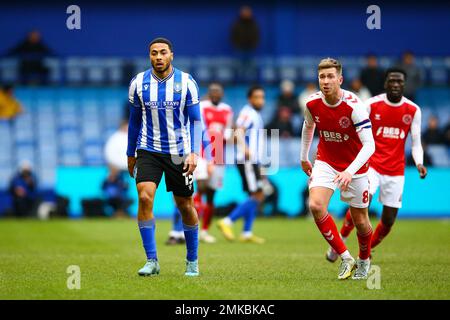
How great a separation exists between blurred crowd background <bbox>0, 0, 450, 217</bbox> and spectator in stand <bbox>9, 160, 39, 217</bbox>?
0.11 ft

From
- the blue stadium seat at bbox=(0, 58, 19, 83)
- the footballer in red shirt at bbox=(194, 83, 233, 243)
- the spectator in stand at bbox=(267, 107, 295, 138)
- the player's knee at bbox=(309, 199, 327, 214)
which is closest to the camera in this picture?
the player's knee at bbox=(309, 199, 327, 214)

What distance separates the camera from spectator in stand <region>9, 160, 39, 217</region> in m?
21.9

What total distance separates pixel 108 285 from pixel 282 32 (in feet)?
67.8

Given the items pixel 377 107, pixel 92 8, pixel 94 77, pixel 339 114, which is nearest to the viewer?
pixel 339 114

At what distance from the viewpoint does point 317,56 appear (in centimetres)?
2922

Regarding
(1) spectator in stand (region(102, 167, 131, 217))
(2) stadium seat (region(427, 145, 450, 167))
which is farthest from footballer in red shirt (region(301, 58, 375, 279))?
(2) stadium seat (region(427, 145, 450, 167))

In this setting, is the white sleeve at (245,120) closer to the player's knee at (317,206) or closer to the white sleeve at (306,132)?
the white sleeve at (306,132)

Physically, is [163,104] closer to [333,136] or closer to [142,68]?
[333,136]

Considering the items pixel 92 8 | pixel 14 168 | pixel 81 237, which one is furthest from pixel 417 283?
pixel 92 8

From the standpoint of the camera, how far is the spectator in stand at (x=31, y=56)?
25734 mm

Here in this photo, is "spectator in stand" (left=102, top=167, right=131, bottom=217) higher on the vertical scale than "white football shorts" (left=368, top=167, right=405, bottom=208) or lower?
lower

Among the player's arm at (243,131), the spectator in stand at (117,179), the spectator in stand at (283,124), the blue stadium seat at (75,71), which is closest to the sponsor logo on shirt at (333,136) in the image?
the player's arm at (243,131)

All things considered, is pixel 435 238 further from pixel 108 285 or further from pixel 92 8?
pixel 92 8

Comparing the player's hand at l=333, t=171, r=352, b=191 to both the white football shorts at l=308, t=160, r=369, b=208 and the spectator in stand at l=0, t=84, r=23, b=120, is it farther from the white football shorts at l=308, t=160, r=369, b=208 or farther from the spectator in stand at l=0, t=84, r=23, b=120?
the spectator in stand at l=0, t=84, r=23, b=120
